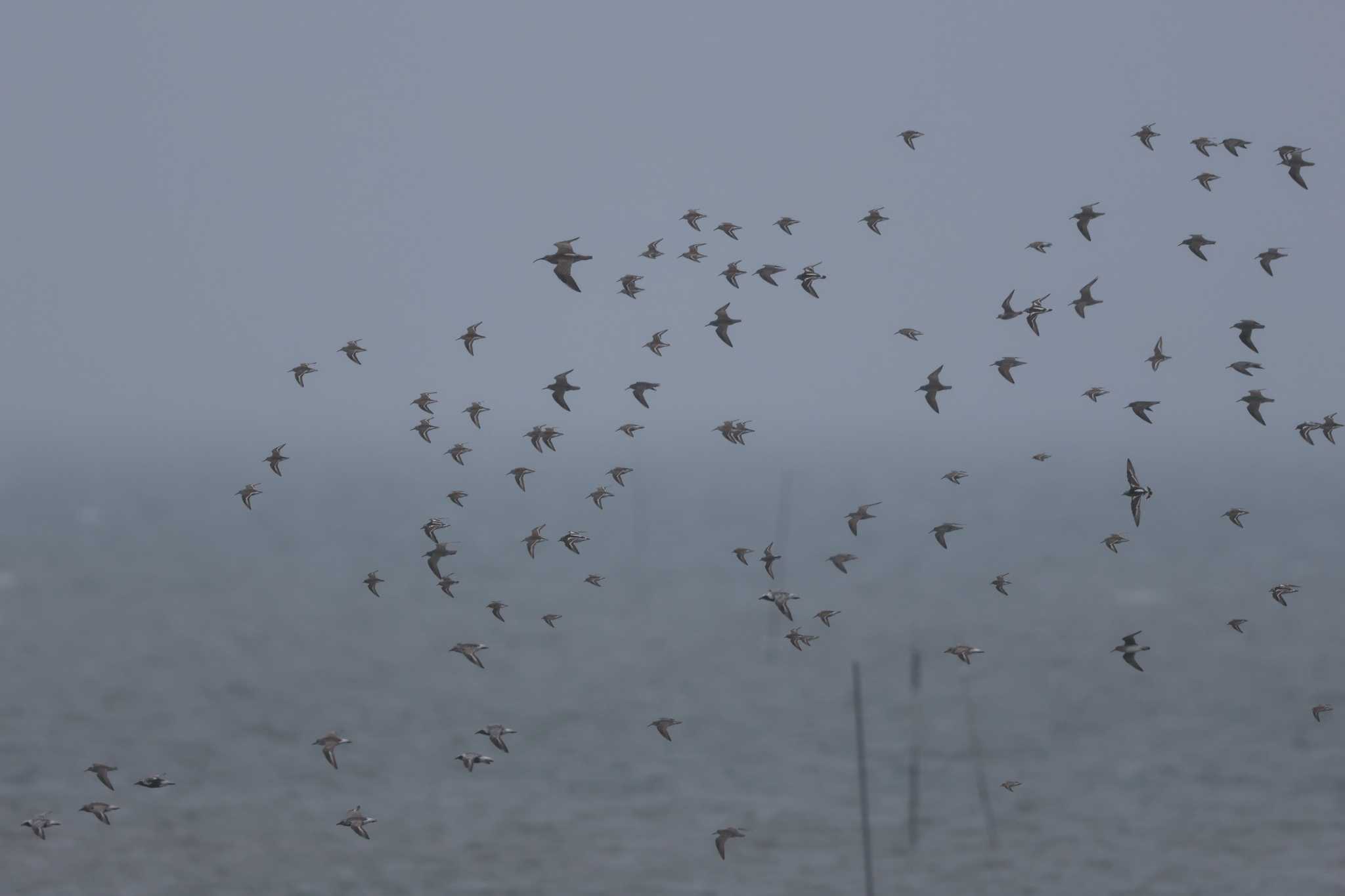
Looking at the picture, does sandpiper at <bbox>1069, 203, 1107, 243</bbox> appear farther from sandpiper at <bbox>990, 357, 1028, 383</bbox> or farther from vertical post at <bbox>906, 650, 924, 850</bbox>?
vertical post at <bbox>906, 650, 924, 850</bbox>

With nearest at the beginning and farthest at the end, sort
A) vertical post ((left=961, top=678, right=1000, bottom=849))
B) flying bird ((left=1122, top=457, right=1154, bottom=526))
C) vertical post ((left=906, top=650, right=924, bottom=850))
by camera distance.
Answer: flying bird ((left=1122, top=457, right=1154, bottom=526)), vertical post ((left=906, top=650, right=924, bottom=850)), vertical post ((left=961, top=678, right=1000, bottom=849))

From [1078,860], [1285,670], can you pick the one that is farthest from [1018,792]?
[1285,670]

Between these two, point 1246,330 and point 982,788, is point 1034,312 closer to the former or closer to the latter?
point 1246,330

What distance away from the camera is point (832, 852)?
11225 centimetres

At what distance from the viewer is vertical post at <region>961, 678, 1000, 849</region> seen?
11731cm

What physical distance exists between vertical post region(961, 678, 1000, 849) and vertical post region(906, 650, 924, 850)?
4.48 meters

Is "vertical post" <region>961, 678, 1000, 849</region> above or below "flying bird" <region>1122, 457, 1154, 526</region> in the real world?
above

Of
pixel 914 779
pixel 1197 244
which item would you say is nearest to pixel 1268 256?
pixel 1197 244

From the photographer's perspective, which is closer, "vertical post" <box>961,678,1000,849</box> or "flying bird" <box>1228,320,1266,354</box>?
"flying bird" <box>1228,320,1266,354</box>

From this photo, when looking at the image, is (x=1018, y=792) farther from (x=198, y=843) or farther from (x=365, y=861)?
(x=198, y=843)

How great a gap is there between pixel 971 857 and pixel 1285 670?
73645mm

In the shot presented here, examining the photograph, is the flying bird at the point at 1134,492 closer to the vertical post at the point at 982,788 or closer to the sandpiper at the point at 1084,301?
the sandpiper at the point at 1084,301

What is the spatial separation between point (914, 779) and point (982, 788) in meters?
4.91

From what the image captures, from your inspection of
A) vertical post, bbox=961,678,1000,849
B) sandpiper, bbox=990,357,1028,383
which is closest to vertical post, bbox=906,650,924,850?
vertical post, bbox=961,678,1000,849
